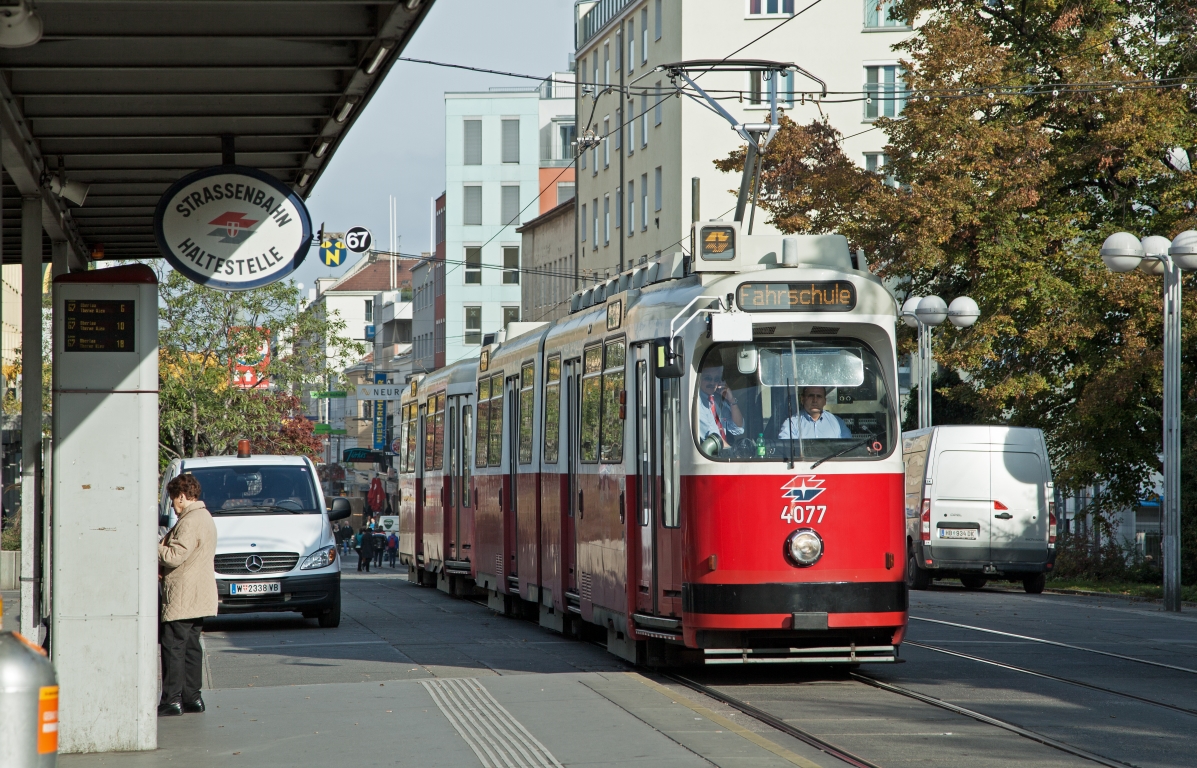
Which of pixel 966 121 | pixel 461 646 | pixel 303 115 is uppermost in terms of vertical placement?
pixel 966 121

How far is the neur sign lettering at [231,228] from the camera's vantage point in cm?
889

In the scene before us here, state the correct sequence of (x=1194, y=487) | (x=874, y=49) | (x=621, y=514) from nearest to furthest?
(x=621, y=514), (x=1194, y=487), (x=874, y=49)

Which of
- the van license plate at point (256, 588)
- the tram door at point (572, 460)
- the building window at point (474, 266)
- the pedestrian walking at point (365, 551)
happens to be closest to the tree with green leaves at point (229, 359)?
the pedestrian walking at point (365, 551)

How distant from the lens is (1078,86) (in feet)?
107

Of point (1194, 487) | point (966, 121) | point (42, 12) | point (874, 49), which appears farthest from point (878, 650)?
point (874, 49)

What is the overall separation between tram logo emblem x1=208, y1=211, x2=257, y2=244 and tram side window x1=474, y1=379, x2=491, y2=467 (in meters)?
11.9

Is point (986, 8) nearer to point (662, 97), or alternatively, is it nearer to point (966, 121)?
point (966, 121)

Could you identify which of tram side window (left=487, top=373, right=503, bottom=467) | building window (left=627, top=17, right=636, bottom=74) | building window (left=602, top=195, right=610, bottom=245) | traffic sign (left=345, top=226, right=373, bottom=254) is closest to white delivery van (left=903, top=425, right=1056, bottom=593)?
tram side window (left=487, top=373, right=503, bottom=467)

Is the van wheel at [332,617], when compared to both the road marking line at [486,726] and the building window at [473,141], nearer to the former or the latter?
the road marking line at [486,726]

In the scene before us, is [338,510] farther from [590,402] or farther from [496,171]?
[496,171]

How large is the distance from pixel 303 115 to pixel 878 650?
6081 mm

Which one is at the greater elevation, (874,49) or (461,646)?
(874,49)

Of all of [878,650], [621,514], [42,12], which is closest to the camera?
[42,12]

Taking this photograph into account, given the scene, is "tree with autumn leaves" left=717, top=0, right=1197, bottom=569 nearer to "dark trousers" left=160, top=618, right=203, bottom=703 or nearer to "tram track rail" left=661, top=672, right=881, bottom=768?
"tram track rail" left=661, top=672, right=881, bottom=768
